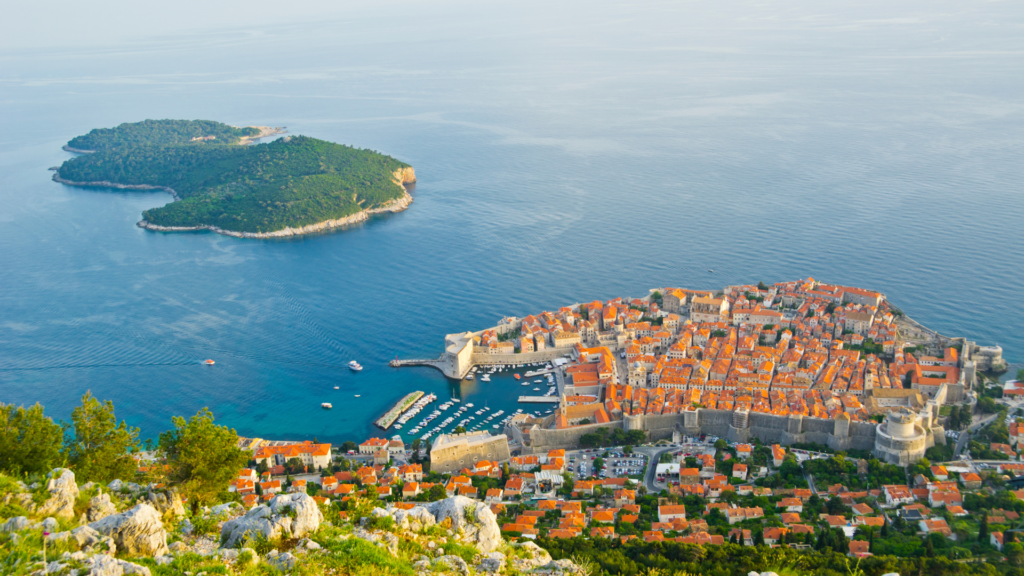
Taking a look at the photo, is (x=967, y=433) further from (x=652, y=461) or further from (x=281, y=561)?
(x=281, y=561)

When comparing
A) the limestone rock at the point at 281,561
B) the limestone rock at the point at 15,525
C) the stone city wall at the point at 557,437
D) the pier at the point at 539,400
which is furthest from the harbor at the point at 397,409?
the limestone rock at the point at 15,525

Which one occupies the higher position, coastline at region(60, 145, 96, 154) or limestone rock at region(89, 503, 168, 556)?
coastline at region(60, 145, 96, 154)

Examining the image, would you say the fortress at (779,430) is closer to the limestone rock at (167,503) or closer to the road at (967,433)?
the road at (967,433)

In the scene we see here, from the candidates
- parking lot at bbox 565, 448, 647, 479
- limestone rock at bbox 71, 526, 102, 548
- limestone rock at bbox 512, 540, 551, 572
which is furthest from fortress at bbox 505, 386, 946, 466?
limestone rock at bbox 71, 526, 102, 548

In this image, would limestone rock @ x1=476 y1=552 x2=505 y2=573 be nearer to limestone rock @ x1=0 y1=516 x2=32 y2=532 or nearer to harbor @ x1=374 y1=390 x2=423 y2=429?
limestone rock @ x1=0 y1=516 x2=32 y2=532

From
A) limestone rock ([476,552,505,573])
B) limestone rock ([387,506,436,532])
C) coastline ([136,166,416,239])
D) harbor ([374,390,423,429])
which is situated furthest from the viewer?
coastline ([136,166,416,239])

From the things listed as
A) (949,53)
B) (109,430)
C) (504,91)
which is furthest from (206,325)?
(949,53)
